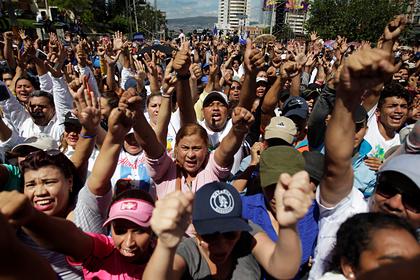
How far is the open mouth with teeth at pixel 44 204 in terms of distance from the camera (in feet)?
6.53

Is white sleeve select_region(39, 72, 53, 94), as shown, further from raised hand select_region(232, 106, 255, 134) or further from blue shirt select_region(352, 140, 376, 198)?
blue shirt select_region(352, 140, 376, 198)

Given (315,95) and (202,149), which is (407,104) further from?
(202,149)

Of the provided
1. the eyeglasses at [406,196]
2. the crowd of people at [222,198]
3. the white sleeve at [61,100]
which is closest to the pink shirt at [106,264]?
the crowd of people at [222,198]

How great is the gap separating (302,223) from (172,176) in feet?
3.22

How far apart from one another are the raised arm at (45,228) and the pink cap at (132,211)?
193 mm

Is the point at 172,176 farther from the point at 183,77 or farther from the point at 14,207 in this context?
the point at 14,207

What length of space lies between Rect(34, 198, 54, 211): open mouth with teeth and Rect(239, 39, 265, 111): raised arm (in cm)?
169

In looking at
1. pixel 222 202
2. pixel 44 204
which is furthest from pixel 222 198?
pixel 44 204

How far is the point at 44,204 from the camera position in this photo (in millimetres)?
2006

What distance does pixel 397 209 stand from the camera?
63.3 inches

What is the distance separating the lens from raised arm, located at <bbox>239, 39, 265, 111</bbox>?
2.82 m

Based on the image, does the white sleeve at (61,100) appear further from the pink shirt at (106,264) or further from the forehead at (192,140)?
the pink shirt at (106,264)

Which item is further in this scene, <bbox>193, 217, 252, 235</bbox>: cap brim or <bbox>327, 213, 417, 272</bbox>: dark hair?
<bbox>193, 217, 252, 235</bbox>: cap brim

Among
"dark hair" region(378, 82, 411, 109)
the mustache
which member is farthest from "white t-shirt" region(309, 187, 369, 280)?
the mustache
